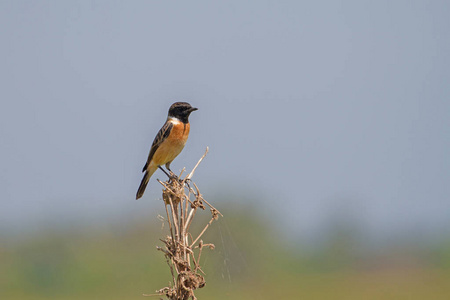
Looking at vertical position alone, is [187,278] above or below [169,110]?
below

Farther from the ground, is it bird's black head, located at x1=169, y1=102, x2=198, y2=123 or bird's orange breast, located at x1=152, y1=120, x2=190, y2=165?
bird's black head, located at x1=169, y1=102, x2=198, y2=123

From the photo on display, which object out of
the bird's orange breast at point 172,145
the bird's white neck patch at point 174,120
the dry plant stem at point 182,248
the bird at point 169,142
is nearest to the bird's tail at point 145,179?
the bird at point 169,142

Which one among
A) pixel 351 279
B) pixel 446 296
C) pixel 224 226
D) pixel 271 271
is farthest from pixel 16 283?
pixel 224 226

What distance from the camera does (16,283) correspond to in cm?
4412

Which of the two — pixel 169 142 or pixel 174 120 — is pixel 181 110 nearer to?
pixel 174 120

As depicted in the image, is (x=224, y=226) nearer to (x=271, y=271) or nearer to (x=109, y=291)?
(x=109, y=291)

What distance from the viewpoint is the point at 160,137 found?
9.16 metres

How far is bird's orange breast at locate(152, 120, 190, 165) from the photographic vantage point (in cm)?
912

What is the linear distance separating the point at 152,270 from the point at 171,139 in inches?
1201

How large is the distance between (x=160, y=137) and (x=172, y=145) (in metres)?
0.17

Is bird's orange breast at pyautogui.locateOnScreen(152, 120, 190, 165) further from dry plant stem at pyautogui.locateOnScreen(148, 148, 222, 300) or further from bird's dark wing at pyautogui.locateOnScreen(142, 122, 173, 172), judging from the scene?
dry plant stem at pyautogui.locateOnScreen(148, 148, 222, 300)

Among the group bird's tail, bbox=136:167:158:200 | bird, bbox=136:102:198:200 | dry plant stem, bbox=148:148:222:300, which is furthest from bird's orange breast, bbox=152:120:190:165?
dry plant stem, bbox=148:148:222:300

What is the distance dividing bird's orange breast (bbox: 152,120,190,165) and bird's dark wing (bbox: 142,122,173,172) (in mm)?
37

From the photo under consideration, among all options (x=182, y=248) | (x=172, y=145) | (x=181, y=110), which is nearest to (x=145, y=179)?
(x=172, y=145)
